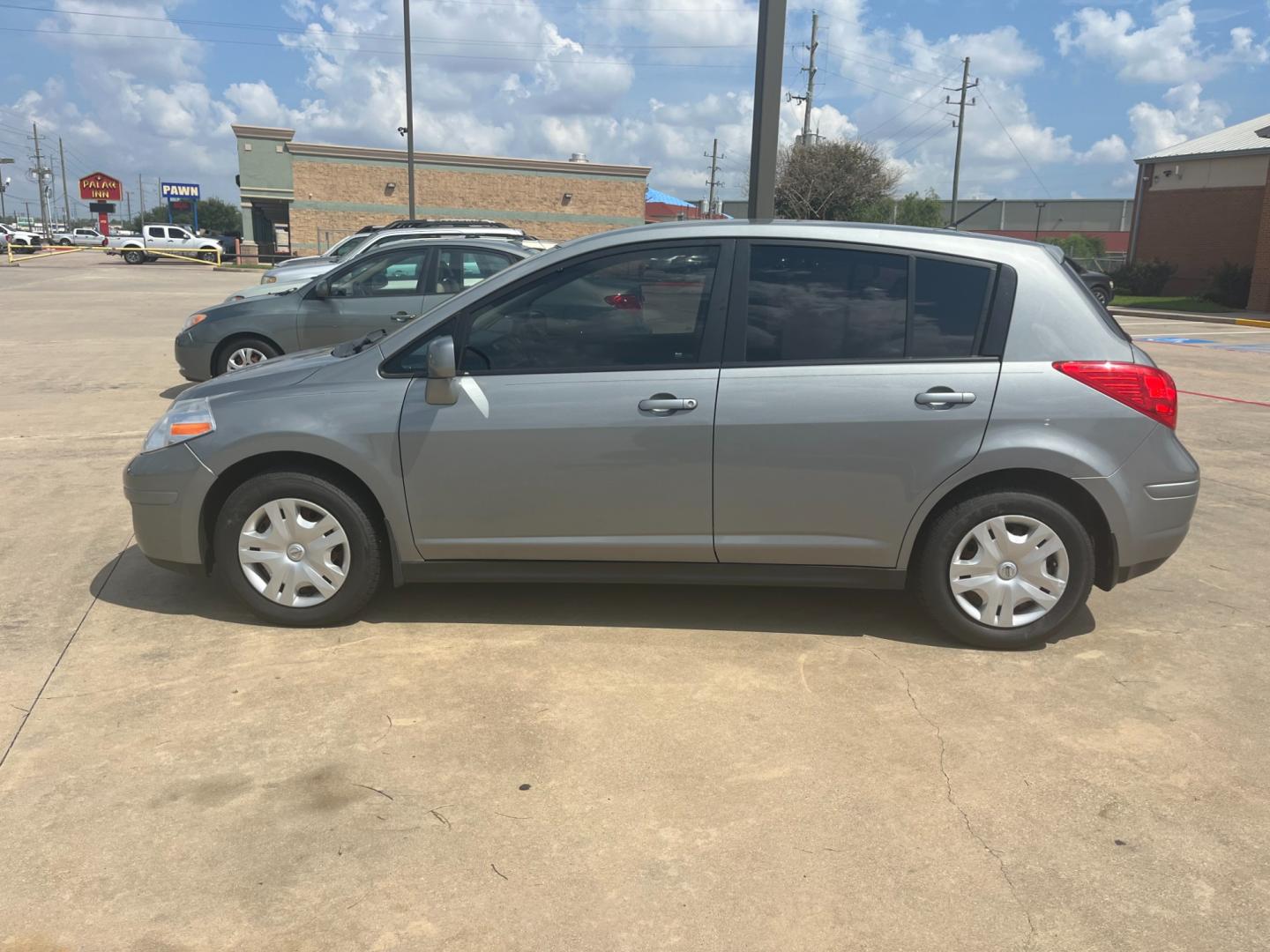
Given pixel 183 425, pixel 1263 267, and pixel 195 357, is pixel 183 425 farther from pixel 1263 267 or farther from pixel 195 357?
pixel 1263 267

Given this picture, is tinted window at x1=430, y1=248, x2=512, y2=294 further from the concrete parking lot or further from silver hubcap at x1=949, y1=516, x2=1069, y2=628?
silver hubcap at x1=949, y1=516, x2=1069, y2=628

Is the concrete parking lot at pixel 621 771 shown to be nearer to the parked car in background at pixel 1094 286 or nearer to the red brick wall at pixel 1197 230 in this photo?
the parked car in background at pixel 1094 286

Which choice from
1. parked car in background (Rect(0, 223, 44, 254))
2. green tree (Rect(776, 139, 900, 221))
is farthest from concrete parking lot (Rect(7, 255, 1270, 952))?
parked car in background (Rect(0, 223, 44, 254))

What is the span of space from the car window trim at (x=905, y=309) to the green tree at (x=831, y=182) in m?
45.5

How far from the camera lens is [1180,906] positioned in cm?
280

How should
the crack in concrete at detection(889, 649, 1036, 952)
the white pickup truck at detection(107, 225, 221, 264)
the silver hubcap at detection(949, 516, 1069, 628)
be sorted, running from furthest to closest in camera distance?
the white pickup truck at detection(107, 225, 221, 264)
the silver hubcap at detection(949, 516, 1069, 628)
the crack in concrete at detection(889, 649, 1036, 952)

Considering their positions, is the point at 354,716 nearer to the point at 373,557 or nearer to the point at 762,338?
the point at 373,557

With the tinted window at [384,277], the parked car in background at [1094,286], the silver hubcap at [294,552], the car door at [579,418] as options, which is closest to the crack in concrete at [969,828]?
the car door at [579,418]

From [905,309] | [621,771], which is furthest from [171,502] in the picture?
[905,309]

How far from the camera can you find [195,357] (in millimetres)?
9969

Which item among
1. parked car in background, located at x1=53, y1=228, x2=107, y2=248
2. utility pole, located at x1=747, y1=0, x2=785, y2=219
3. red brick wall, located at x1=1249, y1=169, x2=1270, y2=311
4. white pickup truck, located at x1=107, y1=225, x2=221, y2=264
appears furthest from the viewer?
parked car in background, located at x1=53, y1=228, x2=107, y2=248

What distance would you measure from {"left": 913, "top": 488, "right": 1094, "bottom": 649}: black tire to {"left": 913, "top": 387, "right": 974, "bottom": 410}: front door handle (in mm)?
425

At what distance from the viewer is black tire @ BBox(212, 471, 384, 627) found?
4379mm

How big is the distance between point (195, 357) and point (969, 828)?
896cm
